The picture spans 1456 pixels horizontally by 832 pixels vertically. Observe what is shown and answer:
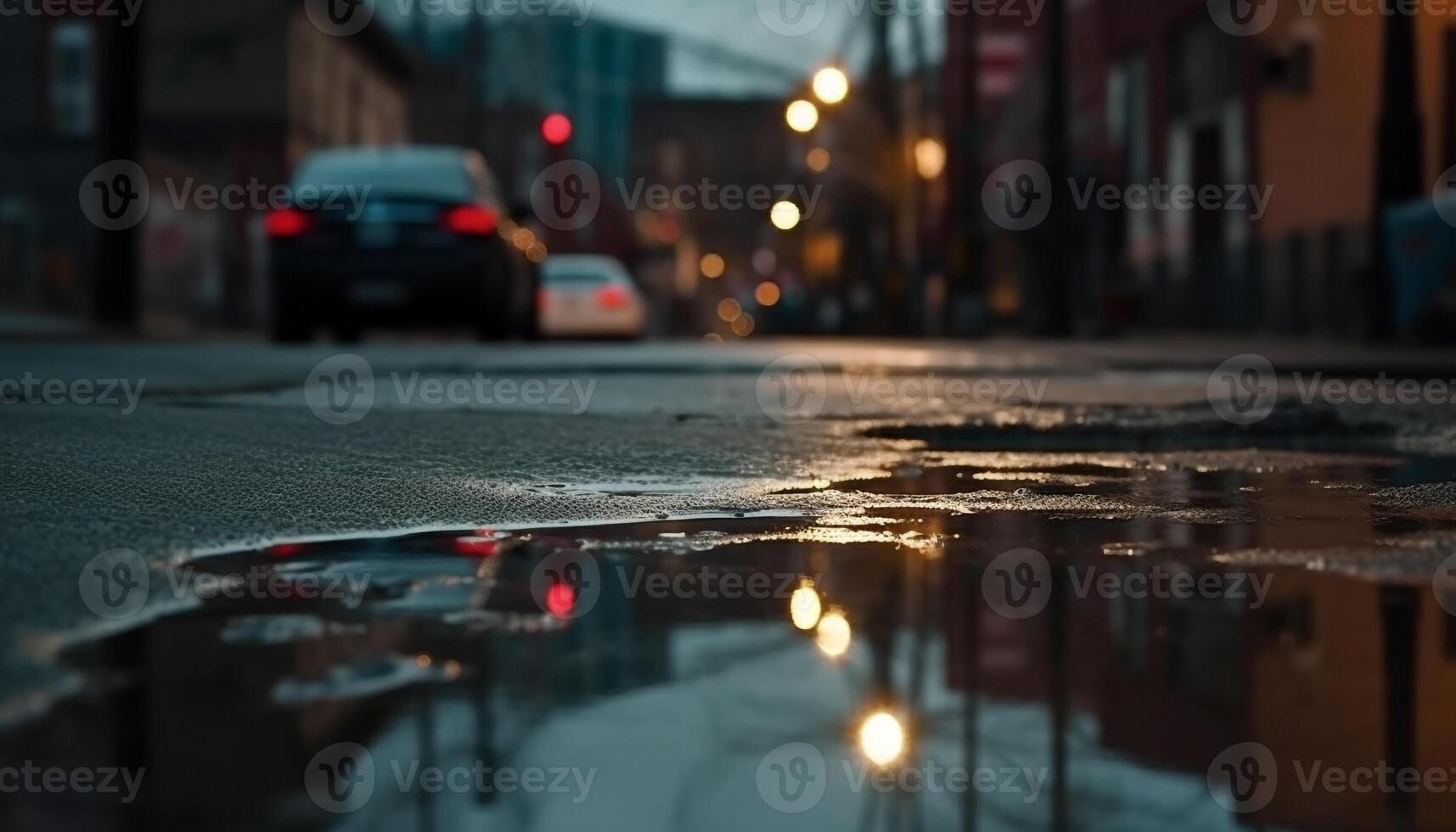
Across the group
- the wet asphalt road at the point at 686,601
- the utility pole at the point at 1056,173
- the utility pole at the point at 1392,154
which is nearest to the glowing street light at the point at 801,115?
the utility pole at the point at 1056,173

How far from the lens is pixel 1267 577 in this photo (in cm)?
352

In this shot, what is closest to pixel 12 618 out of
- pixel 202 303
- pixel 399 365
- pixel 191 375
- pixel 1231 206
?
pixel 191 375

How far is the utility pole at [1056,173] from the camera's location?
26312mm

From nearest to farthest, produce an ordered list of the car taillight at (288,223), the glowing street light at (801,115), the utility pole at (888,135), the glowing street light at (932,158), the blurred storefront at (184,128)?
the car taillight at (288,223) < the glowing street light at (801,115) < the utility pole at (888,135) < the blurred storefront at (184,128) < the glowing street light at (932,158)

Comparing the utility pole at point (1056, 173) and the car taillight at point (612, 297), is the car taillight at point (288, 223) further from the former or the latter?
the utility pole at point (1056, 173)

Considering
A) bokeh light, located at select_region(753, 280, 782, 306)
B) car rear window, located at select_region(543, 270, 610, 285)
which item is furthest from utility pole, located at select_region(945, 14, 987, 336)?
bokeh light, located at select_region(753, 280, 782, 306)

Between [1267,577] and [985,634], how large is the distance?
802 millimetres

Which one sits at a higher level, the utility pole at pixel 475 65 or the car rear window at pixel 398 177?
the utility pole at pixel 475 65

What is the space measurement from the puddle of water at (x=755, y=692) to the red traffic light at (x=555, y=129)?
22.8 meters

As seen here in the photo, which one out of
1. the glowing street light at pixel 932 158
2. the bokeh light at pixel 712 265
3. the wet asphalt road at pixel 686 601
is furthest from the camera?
the bokeh light at pixel 712 265

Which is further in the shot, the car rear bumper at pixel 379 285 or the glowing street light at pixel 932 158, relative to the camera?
the glowing street light at pixel 932 158

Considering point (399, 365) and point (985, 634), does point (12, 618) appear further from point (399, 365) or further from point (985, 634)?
point (399, 365)

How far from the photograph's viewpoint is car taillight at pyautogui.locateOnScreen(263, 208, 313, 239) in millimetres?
15883

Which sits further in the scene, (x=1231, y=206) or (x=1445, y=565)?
(x=1231, y=206)
